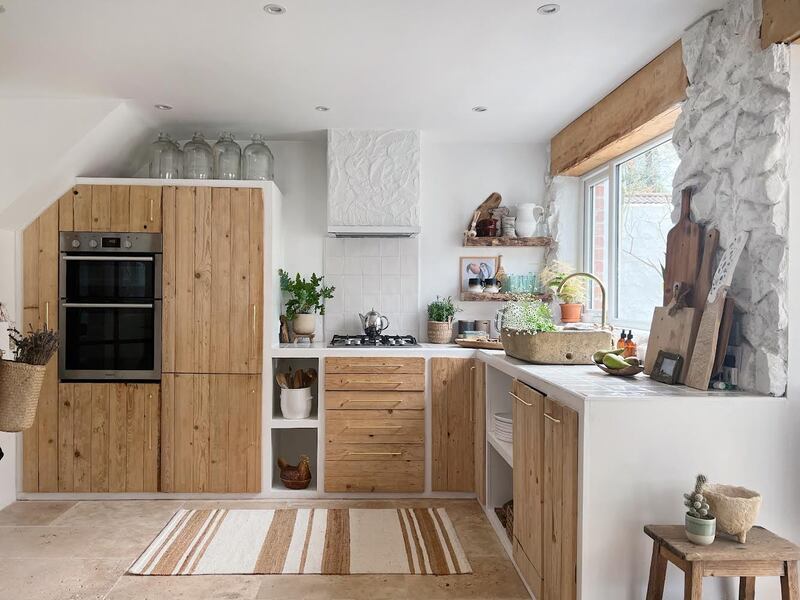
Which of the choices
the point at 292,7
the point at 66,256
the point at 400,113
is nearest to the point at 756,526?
the point at 292,7

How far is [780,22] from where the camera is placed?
6.43ft

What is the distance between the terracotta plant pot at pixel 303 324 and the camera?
156 inches

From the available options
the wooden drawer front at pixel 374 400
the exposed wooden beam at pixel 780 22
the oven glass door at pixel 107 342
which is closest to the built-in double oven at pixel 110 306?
the oven glass door at pixel 107 342

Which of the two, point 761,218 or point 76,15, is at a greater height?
point 76,15

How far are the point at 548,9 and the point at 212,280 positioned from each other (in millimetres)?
2413

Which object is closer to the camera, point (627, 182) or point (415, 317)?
point (627, 182)

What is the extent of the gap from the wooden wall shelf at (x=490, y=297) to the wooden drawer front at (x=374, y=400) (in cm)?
91

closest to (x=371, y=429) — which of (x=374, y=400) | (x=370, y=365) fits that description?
(x=374, y=400)

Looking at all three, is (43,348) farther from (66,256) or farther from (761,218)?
(761,218)

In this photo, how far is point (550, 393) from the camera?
2.26 meters

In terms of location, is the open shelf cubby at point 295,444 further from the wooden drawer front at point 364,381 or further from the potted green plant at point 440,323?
the potted green plant at point 440,323

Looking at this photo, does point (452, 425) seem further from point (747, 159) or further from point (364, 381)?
point (747, 159)

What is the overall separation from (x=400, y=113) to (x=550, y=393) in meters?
2.09

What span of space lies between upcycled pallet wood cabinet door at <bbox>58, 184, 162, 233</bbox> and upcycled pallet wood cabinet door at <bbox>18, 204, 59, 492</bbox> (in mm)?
109
